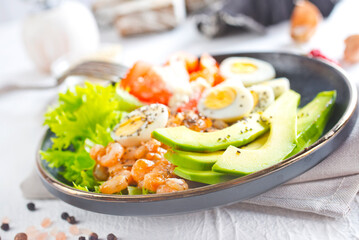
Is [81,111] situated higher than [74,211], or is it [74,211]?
[81,111]

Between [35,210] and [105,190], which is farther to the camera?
[35,210]

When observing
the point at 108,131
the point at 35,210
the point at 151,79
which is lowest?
the point at 35,210

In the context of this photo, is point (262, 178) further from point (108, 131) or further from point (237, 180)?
point (108, 131)

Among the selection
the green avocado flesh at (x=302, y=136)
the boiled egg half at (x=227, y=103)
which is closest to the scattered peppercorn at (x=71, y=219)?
the green avocado flesh at (x=302, y=136)

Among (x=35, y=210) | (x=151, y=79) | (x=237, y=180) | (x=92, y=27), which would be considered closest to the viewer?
(x=237, y=180)

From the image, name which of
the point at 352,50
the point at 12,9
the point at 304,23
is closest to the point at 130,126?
the point at 352,50

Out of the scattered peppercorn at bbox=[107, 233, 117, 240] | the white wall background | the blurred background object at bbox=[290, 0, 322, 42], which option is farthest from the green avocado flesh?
the white wall background

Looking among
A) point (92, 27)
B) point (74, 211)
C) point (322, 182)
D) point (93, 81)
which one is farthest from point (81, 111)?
point (92, 27)
